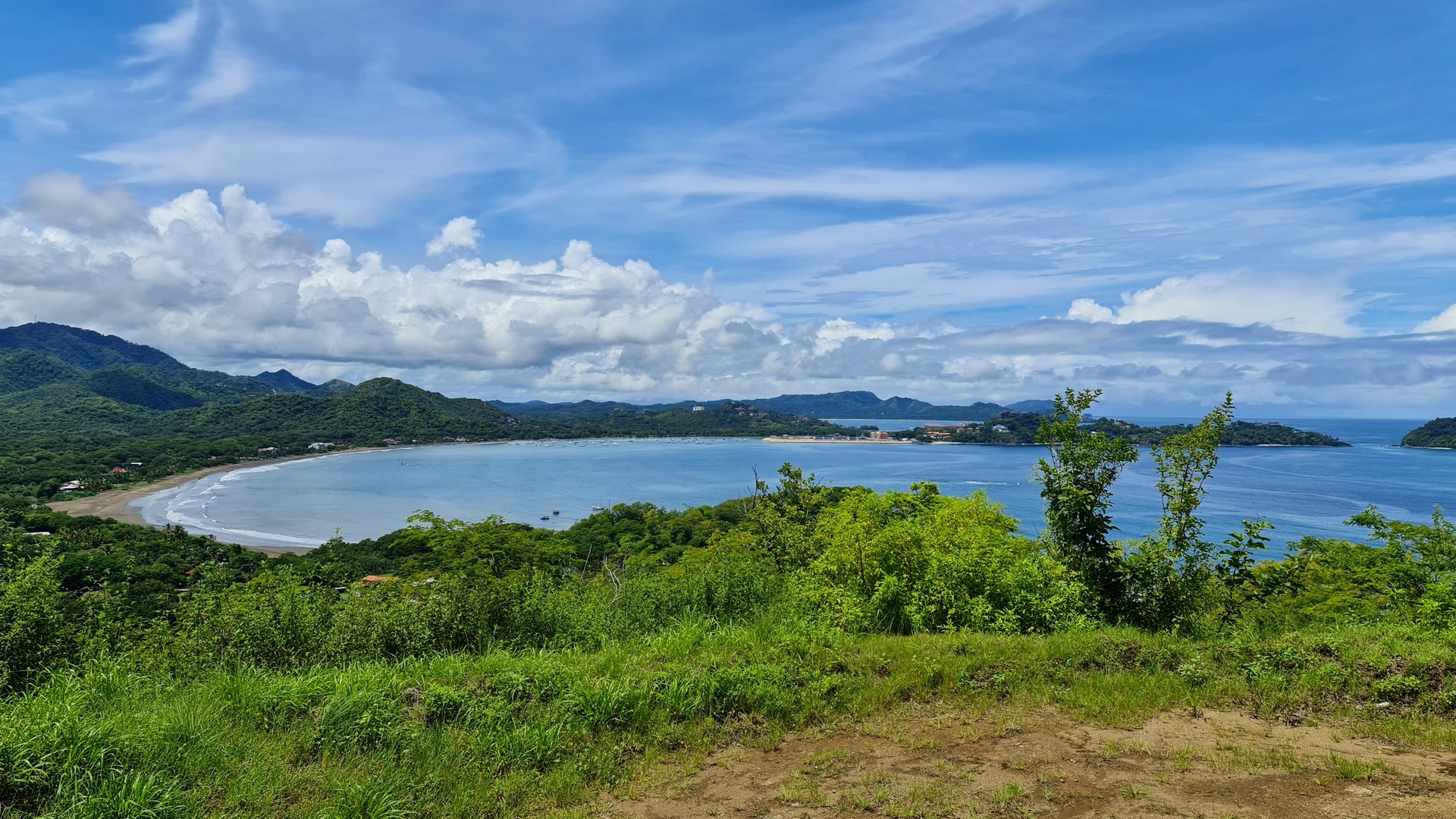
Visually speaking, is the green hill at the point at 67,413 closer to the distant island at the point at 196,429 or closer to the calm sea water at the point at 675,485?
the distant island at the point at 196,429

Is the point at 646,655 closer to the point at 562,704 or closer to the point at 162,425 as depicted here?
the point at 562,704

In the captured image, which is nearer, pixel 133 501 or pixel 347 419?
pixel 133 501

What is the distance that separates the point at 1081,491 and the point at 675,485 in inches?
3348

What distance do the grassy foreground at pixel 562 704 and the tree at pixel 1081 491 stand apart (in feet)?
2.68

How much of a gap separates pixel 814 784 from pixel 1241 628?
20.5 ft

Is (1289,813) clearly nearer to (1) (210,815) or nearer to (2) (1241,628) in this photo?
(2) (1241,628)

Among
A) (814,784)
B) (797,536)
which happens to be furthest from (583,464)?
(814,784)

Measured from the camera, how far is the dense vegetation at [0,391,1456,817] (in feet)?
15.2

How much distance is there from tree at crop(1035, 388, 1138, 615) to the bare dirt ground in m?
2.46

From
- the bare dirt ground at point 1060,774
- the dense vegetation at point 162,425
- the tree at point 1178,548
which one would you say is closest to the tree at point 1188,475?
the tree at point 1178,548

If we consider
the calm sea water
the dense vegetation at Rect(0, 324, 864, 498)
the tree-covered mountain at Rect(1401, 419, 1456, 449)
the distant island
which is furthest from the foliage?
the tree-covered mountain at Rect(1401, 419, 1456, 449)

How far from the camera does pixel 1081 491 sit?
25.5ft

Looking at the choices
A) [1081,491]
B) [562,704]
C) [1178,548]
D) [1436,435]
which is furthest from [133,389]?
[1436,435]

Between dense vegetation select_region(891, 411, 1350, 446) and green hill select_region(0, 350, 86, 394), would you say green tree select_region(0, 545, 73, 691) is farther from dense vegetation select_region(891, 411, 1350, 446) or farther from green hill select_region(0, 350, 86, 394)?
→ green hill select_region(0, 350, 86, 394)
